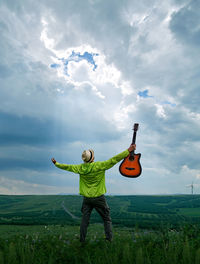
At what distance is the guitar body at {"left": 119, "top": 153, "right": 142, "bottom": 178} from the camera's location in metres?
6.96

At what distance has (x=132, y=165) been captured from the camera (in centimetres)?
710

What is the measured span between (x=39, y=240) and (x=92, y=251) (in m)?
1.99

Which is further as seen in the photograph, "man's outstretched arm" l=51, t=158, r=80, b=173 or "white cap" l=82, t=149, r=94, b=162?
"man's outstretched arm" l=51, t=158, r=80, b=173

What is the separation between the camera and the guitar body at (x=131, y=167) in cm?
696

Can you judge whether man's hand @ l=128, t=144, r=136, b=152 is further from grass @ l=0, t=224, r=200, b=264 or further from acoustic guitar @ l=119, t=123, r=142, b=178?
grass @ l=0, t=224, r=200, b=264

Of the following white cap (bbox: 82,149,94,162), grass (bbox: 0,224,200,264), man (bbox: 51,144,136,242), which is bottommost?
grass (bbox: 0,224,200,264)

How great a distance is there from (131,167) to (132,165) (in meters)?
0.07

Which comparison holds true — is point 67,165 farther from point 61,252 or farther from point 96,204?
point 61,252

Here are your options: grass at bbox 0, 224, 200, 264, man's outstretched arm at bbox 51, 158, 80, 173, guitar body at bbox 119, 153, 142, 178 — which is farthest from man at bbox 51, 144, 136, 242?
grass at bbox 0, 224, 200, 264

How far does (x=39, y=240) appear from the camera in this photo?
709 centimetres

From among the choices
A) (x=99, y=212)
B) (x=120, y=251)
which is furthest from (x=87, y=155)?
(x=120, y=251)

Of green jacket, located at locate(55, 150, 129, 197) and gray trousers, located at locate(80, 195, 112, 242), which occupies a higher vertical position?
green jacket, located at locate(55, 150, 129, 197)

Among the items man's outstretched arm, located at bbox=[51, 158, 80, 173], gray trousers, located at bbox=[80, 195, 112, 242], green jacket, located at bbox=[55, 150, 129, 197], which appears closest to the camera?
green jacket, located at bbox=[55, 150, 129, 197]

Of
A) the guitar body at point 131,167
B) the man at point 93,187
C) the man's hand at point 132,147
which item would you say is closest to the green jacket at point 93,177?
the man at point 93,187
